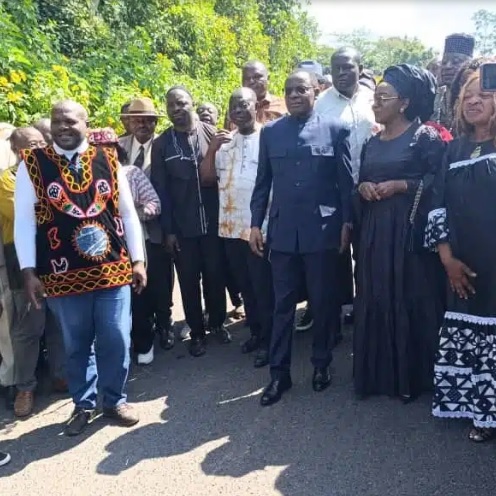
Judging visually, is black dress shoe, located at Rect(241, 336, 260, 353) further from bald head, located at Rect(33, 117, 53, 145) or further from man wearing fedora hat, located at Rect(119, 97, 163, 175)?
bald head, located at Rect(33, 117, 53, 145)

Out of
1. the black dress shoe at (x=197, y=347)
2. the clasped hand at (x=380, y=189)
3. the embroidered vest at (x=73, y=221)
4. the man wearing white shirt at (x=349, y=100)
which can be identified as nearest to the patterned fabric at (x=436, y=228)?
the clasped hand at (x=380, y=189)

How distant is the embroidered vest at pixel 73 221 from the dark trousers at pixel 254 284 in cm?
115

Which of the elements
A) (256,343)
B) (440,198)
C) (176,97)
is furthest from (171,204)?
(440,198)

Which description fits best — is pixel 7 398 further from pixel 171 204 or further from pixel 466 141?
pixel 466 141

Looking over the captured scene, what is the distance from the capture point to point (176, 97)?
4.34 m

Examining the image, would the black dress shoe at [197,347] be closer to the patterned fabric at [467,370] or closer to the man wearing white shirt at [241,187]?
the man wearing white shirt at [241,187]

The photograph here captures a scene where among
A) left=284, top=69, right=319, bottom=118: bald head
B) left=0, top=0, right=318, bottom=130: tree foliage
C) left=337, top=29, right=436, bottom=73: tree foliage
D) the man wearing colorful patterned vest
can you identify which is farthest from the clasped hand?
left=337, top=29, right=436, bottom=73: tree foliage

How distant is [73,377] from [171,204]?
1.47 metres

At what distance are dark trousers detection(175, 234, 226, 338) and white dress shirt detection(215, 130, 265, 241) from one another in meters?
0.28

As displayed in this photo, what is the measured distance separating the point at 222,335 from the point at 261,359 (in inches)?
23.9

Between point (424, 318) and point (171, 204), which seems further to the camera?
point (171, 204)

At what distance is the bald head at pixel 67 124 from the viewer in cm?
329

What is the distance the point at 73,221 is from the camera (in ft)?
11.0

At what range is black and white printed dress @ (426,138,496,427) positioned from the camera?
2.99 metres
